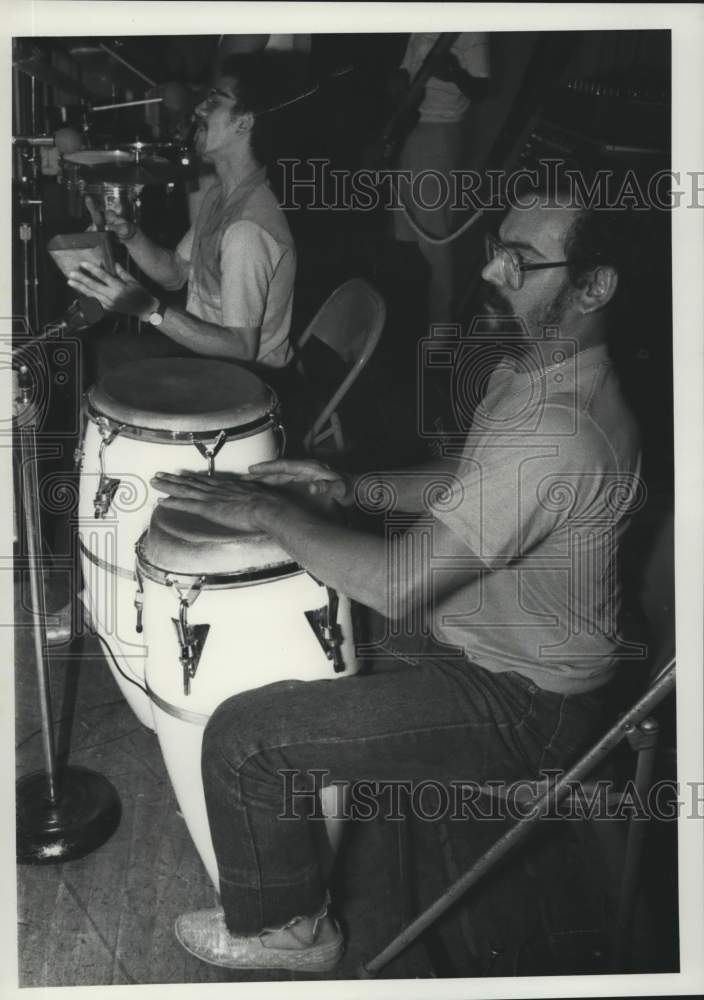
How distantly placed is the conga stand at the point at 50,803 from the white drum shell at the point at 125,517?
249mm

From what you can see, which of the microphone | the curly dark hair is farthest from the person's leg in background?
the microphone

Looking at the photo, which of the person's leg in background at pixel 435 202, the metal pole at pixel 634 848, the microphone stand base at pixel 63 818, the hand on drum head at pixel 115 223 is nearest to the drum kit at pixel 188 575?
the microphone stand base at pixel 63 818

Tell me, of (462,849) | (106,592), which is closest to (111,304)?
(106,592)

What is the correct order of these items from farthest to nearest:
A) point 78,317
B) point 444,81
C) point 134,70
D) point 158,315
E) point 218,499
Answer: point 444,81
point 134,70
point 158,315
point 78,317
point 218,499

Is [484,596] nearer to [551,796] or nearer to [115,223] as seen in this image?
[551,796]

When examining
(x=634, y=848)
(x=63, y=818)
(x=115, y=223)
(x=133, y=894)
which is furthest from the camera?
(x=115, y=223)

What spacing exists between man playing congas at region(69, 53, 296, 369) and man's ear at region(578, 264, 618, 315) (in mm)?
1193

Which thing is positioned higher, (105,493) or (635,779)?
(105,493)

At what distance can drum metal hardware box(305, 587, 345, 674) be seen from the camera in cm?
185

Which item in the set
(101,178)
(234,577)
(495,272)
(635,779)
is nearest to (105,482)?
(234,577)

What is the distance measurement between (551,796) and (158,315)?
161 centimetres

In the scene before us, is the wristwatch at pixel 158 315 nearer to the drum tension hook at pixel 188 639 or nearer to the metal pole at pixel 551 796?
the drum tension hook at pixel 188 639

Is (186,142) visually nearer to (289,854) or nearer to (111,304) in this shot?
(111,304)

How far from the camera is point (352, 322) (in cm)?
272
